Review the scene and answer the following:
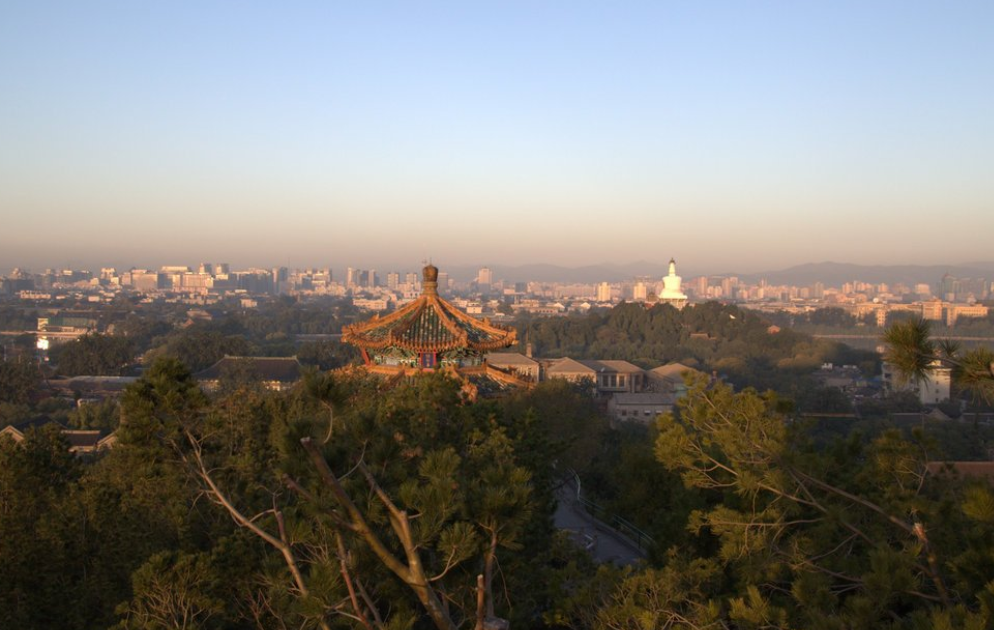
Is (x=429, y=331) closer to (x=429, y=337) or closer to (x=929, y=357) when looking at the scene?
(x=429, y=337)

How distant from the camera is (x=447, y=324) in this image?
10.6 m

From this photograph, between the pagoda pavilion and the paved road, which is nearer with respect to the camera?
the paved road

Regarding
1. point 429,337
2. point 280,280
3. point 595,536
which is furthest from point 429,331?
point 280,280

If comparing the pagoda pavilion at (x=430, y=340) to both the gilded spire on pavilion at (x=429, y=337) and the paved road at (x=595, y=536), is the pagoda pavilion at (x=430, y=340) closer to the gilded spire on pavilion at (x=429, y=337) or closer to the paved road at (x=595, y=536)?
the gilded spire on pavilion at (x=429, y=337)

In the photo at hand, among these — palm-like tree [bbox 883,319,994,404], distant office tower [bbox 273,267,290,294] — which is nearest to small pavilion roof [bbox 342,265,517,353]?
palm-like tree [bbox 883,319,994,404]

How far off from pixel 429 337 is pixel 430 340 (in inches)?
3.7

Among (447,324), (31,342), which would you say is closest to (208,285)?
(31,342)

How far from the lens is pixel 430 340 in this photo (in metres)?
10.5

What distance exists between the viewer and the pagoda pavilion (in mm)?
10461

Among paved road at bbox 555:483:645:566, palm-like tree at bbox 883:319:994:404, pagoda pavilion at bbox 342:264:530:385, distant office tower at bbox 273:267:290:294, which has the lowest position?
distant office tower at bbox 273:267:290:294

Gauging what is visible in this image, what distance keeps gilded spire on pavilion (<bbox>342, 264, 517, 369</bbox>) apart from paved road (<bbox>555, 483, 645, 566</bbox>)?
2.15 m

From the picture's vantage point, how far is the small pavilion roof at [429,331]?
10430mm

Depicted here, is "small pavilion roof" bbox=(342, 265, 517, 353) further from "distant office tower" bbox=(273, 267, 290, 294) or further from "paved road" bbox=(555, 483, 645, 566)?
"distant office tower" bbox=(273, 267, 290, 294)

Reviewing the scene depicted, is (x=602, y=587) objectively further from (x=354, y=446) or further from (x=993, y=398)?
(x=993, y=398)
